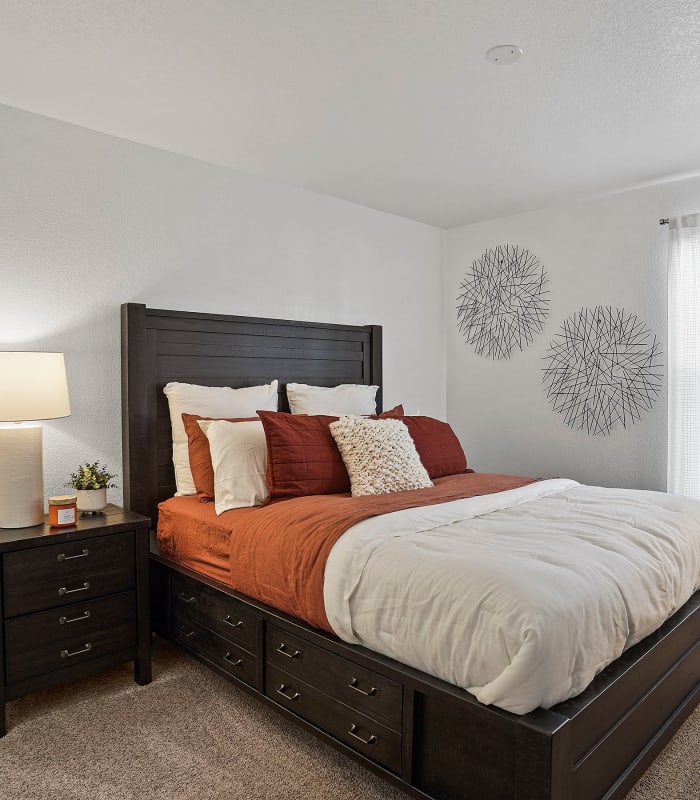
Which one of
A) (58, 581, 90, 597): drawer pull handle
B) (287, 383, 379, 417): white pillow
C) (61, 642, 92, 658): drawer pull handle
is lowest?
(61, 642, 92, 658): drawer pull handle

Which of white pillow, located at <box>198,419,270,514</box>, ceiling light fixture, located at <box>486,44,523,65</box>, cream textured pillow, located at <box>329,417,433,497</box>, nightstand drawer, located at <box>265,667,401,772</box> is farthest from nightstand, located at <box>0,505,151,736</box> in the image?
ceiling light fixture, located at <box>486,44,523,65</box>

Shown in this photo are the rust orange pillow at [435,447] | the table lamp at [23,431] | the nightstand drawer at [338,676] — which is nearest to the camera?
the nightstand drawer at [338,676]

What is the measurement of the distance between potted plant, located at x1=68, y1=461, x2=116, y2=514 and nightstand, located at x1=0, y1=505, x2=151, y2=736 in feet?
0.23

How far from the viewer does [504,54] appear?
2326 mm

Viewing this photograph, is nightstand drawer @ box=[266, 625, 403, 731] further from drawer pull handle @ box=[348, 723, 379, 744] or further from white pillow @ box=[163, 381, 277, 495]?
white pillow @ box=[163, 381, 277, 495]

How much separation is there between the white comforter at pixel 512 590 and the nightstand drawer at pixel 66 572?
1009mm

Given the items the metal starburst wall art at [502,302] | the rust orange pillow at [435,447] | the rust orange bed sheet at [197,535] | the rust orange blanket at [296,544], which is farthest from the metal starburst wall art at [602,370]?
the rust orange bed sheet at [197,535]

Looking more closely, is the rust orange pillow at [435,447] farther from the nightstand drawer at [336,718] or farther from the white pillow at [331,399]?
the nightstand drawer at [336,718]

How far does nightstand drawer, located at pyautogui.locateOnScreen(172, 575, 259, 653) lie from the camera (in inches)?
95.5

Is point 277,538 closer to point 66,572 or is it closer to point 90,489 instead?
point 66,572

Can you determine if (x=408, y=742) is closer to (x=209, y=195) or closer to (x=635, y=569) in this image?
(x=635, y=569)

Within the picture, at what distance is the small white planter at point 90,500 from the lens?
2740 millimetres

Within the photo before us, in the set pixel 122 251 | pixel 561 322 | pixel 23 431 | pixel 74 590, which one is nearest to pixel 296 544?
pixel 74 590

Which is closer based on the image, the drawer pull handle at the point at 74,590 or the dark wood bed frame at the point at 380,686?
the dark wood bed frame at the point at 380,686
